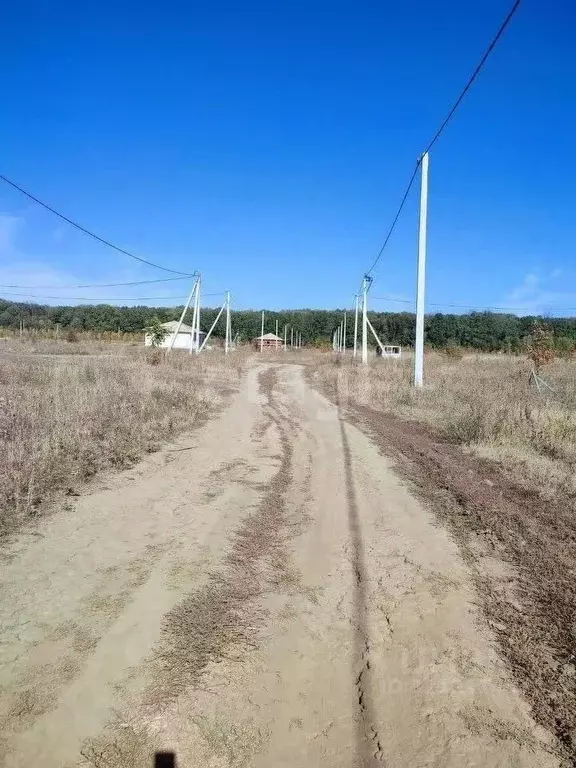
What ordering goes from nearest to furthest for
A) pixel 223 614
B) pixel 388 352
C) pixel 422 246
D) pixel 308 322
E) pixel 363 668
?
1. pixel 363 668
2. pixel 223 614
3. pixel 422 246
4. pixel 388 352
5. pixel 308 322

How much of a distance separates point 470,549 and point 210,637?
2.72 metres

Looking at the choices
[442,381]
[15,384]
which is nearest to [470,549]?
[15,384]

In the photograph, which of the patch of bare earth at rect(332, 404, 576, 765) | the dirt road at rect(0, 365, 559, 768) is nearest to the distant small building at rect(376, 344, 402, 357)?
the patch of bare earth at rect(332, 404, 576, 765)

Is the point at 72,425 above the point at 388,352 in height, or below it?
below

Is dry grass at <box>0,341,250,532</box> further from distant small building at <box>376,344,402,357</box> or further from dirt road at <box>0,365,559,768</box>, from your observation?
distant small building at <box>376,344,402,357</box>

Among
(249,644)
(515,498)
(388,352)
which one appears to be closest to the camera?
(249,644)

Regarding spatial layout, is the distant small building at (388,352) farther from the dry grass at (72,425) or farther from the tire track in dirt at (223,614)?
the tire track in dirt at (223,614)

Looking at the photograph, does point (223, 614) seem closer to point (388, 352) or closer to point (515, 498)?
point (515, 498)

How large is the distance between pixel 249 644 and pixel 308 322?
118m

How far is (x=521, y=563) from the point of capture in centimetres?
456

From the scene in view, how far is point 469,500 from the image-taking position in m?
6.42

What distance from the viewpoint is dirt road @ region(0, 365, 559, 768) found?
2502 millimetres

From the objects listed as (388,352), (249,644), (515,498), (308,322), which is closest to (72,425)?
(249,644)

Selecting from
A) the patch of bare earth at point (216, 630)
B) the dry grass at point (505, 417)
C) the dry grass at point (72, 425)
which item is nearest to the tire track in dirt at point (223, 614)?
the patch of bare earth at point (216, 630)
